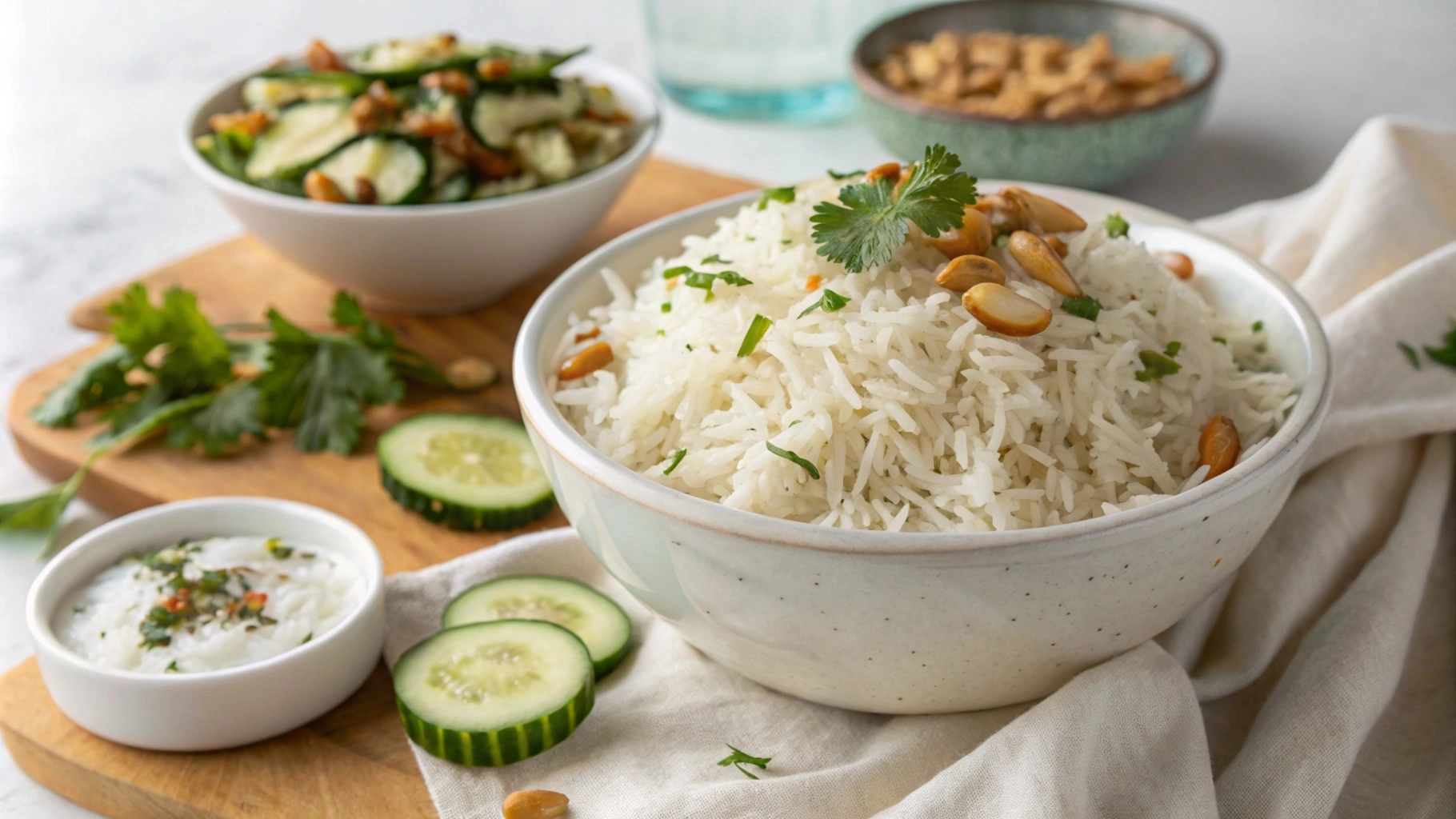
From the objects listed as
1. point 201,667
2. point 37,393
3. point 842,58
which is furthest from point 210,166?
point 842,58

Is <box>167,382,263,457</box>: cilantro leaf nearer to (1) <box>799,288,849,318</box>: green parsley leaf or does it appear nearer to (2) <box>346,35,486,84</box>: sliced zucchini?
(2) <box>346,35,486,84</box>: sliced zucchini

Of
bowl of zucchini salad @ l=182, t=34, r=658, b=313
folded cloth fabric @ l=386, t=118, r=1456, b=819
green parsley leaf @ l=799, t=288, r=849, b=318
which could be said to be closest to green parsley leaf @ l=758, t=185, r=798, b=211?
green parsley leaf @ l=799, t=288, r=849, b=318

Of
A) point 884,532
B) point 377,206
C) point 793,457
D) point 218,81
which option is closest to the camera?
point 884,532

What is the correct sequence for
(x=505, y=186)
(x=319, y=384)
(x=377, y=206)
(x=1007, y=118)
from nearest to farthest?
(x=319, y=384), (x=377, y=206), (x=505, y=186), (x=1007, y=118)

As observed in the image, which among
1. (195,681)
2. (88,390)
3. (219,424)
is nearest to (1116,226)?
(195,681)

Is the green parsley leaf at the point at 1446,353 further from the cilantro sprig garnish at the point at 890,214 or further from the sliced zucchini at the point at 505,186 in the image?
the sliced zucchini at the point at 505,186

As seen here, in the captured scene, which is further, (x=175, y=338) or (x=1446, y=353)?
(x=175, y=338)

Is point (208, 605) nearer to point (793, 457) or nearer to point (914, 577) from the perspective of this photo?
point (793, 457)
